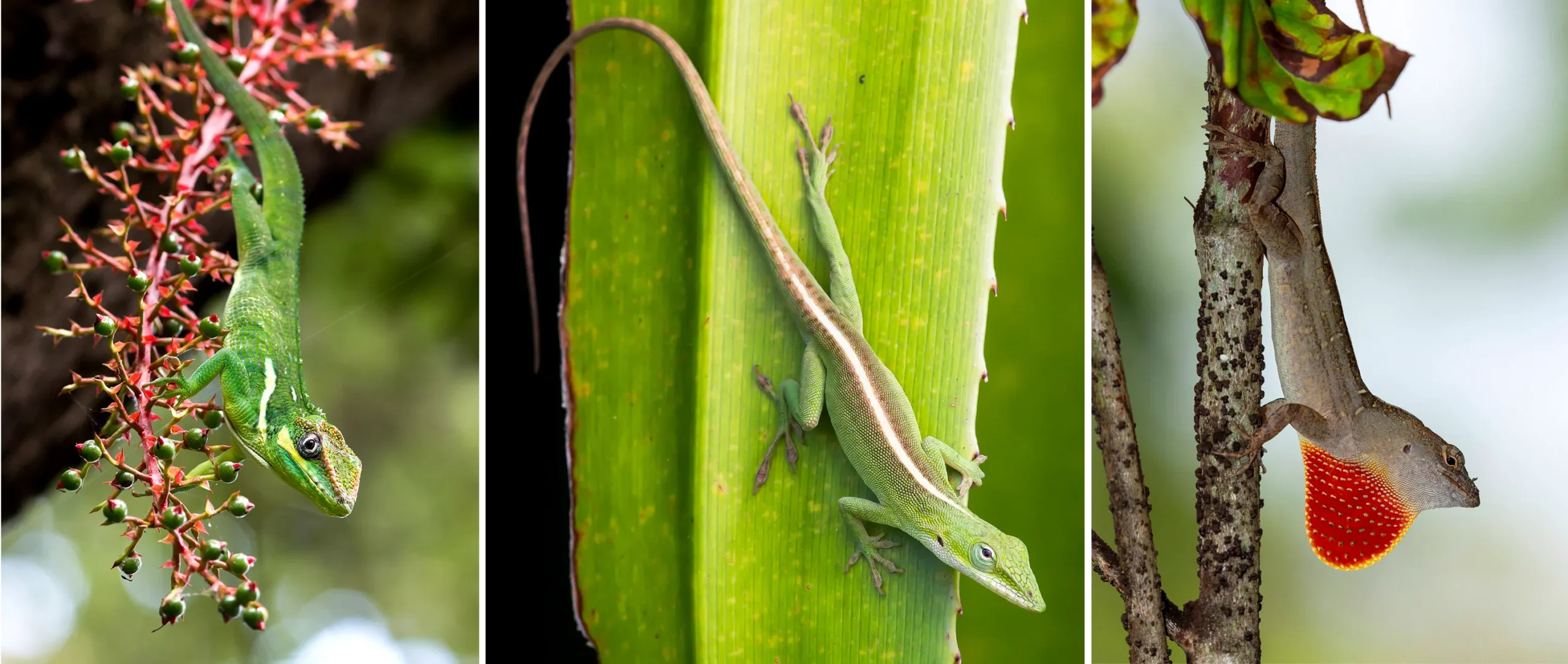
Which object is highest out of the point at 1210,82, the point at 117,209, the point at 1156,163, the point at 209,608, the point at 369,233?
the point at 1210,82

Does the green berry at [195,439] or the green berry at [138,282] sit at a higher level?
the green berry at [138,282]

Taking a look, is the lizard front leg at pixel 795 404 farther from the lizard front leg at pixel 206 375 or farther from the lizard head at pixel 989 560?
the lizard front leg at pixel 206 375

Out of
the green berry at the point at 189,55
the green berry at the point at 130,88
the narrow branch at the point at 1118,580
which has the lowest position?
the green berry at the point at 130,88

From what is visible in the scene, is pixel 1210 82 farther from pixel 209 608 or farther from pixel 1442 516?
pixel 209 608

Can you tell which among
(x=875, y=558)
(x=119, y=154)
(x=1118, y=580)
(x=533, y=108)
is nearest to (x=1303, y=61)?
(x=1118, y=580)

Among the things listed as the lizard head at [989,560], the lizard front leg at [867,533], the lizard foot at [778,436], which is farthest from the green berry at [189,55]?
the lizard head at [989,560]

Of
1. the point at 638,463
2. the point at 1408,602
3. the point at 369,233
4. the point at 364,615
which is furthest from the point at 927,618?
the point at 369,233
